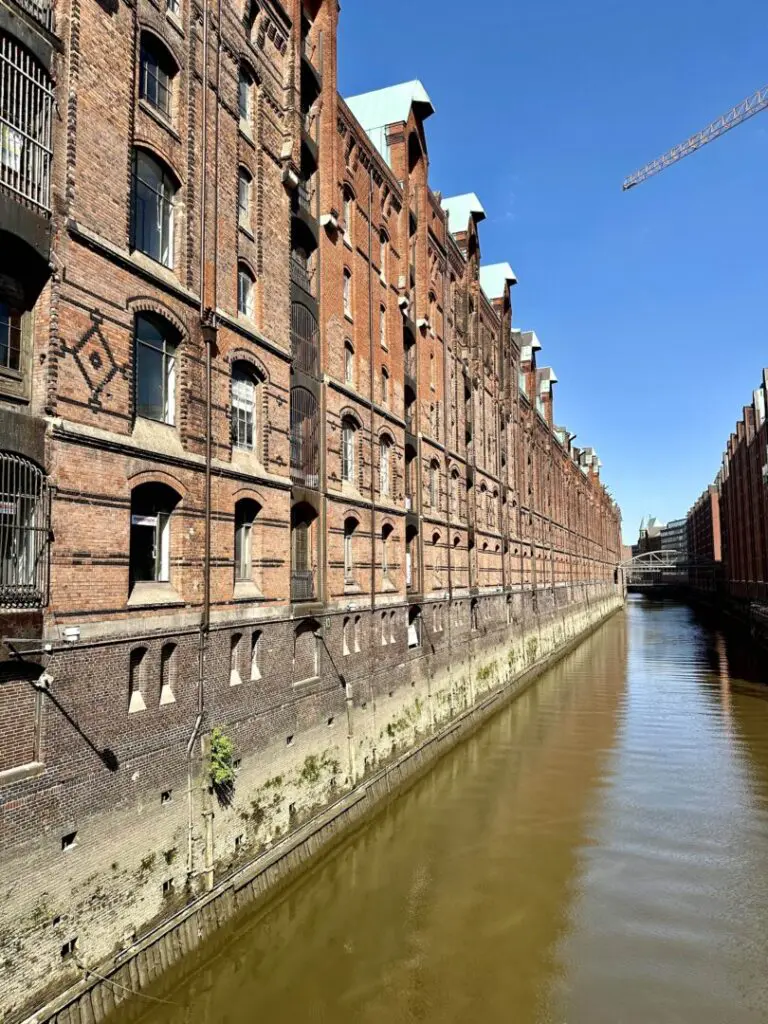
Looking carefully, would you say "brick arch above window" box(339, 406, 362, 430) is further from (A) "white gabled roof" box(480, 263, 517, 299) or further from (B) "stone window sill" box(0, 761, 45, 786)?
(A) "white gabled roof" box(480, 263, 517, 299)

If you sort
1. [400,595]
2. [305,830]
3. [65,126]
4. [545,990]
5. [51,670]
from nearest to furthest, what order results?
[51,670]
[65,126]
[545,990]
[305,830]
[400,595]

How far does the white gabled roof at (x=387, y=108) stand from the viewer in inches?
971

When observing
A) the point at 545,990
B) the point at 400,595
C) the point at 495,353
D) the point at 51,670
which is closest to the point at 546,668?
the point at 495,353

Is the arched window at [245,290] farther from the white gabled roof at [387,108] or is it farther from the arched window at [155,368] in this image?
the white gabled roof at [387,108]

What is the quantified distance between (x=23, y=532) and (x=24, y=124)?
5152 millimetres

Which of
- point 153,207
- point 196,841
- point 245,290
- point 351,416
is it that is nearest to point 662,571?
point 351,416

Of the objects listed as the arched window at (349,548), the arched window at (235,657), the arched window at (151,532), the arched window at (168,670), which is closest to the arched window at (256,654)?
the arched window at (235,657)

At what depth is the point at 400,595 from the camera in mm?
21328

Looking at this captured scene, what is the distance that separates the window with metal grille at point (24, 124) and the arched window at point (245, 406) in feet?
16.4

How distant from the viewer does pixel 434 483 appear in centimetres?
2677

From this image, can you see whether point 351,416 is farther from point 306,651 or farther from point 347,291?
point 306,651

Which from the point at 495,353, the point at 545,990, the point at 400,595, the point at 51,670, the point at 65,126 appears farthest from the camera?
the point at 495,353

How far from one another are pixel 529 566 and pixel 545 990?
3502 cm

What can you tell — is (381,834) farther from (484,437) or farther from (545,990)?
(484,437)
